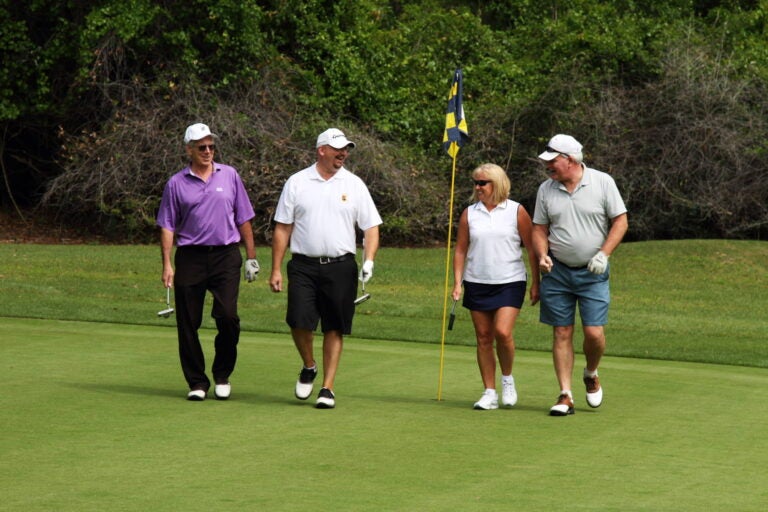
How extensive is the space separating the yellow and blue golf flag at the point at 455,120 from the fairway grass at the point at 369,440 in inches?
77.0

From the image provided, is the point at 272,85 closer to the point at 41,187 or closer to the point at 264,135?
the point at 264,135

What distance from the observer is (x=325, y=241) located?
989cm

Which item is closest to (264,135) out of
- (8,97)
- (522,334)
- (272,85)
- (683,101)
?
(272,85)

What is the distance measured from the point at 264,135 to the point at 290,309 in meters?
19.1

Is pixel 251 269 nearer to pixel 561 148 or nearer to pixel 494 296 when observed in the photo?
pixel 494 296

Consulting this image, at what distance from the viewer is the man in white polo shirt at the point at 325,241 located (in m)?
9.88

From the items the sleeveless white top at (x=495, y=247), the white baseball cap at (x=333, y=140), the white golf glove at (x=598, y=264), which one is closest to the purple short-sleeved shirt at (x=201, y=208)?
the white baseball cap at (x=333, y=140)

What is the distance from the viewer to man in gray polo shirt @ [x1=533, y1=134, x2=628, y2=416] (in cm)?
948

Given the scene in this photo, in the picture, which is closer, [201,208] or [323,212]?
[323,212]

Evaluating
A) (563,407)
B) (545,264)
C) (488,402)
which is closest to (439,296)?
(488,402)

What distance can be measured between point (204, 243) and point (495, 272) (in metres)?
2.14

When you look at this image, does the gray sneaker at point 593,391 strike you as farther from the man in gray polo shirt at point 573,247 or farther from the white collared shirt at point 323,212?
the white collared shirt at point 323,212

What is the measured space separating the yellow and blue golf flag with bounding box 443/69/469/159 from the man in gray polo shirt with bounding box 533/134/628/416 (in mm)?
1785

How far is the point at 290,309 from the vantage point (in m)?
10.1
